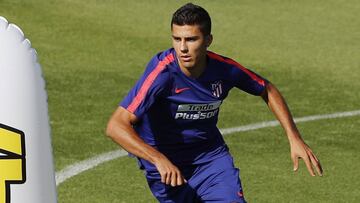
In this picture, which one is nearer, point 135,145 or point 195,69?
point 135,145

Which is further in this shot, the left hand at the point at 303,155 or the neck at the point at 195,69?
the neck at the point at 195,69

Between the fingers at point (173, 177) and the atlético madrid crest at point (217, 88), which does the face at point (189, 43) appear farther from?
the fingers at point (173, 177)

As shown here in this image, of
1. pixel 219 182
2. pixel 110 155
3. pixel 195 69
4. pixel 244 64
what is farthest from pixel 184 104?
pixel 244 64

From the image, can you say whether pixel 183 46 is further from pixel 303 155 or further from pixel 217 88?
pixel 303 155

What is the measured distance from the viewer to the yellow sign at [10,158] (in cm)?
517

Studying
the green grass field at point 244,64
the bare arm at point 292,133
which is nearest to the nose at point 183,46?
the bare arm at point 292,133

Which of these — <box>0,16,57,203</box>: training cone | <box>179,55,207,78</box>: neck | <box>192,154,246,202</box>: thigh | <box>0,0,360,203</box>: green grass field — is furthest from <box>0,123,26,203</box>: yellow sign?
<box>0,0,360,203</box>: green grass field

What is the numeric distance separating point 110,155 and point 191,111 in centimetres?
458

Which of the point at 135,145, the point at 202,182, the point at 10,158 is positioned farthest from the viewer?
the point at 202,182

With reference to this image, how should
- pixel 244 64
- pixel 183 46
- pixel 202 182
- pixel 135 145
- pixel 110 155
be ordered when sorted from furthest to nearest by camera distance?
pixel 244 64 → pixel 110 155 → pixel 202 182 → pixel 183 46 → pixel 135 145

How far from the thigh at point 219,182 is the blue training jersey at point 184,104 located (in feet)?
0.24

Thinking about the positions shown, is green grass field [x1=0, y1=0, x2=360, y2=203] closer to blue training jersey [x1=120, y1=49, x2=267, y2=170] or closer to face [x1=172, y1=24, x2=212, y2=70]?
blue training jersey [x1=120, y1=49, x2=267, y2=170]

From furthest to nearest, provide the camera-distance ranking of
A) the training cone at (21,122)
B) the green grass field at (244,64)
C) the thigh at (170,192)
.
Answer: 1. the green grass field at (244,64)
2. the thigh at (170,192)
3. the training cone at (21,122)

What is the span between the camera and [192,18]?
302 inches
